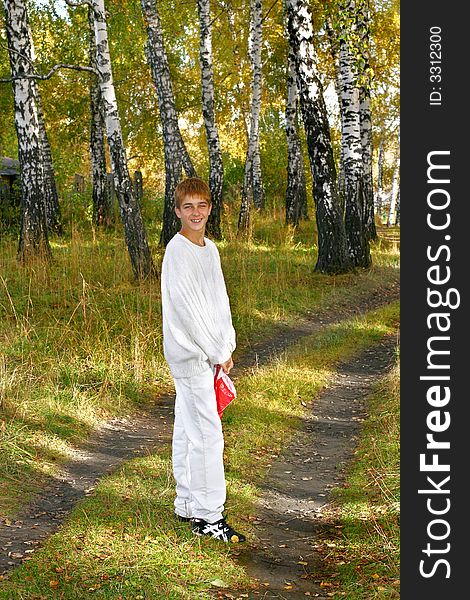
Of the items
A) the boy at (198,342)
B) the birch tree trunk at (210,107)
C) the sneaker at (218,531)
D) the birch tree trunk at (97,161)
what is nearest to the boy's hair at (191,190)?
the boy at (198,342)

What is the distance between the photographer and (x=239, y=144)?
4247 centimetres

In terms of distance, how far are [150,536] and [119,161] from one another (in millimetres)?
9400

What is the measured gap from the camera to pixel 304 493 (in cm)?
698

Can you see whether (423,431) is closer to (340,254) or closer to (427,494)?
(427,494)

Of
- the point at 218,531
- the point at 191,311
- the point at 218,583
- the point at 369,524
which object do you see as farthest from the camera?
the point at 369,524

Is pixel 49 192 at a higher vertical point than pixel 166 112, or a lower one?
lower

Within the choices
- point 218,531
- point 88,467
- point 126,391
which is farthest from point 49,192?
point 218,531

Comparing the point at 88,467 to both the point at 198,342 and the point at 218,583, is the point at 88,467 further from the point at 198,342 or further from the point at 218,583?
the point at 218,583

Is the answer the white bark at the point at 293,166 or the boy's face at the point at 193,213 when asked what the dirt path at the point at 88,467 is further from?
the white bark at the point at 293,166

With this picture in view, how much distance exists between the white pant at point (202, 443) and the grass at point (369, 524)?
32.7 inches

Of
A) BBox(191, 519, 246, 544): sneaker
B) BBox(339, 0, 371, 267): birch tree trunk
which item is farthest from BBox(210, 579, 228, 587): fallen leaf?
BBox(339, 0, 371, 267): birch tree trunk

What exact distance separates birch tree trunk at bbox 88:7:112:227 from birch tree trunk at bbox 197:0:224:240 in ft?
8.82

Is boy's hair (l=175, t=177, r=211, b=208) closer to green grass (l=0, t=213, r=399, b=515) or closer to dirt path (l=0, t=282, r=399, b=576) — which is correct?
dirt path (l=0, t=282, r=399, b=576)

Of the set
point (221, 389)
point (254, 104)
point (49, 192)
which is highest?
point (254, 104)
